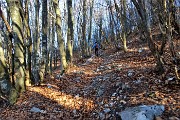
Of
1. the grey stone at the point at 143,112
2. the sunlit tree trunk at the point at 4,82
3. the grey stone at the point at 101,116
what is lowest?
the grey stone at the point at 101,116

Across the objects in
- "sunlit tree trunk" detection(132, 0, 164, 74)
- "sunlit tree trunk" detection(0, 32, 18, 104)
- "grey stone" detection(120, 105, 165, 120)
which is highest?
"sunlit tree trunk" detection(132, 0, 164, 74)

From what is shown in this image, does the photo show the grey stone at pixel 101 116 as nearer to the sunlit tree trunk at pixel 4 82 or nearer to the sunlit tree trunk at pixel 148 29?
the sunlit tree trunk at pixel 148 29

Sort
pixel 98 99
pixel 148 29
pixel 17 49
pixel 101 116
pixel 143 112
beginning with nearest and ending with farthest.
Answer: pixel 143 112
pixel 101 116
pixel 148 29
pixel 98 99
pixel 17 49

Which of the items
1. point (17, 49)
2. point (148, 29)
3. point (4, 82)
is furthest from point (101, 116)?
point (17, 49)

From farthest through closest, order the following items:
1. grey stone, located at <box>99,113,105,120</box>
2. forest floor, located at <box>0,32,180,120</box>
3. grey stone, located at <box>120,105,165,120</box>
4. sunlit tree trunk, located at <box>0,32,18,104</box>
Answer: sunlit tree trunk, located at <box>0,32,18,104</box> → grey stone, located at <box>99,113,105,120</box> → forest floor, located at <box>0,32,180,120</box> → grey stone, located at <box>120,105,165,120</box>

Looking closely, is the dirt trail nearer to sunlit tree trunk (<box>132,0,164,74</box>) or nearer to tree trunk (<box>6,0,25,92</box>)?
sunlit tree trunk (<box>132,0,164,74</box>)

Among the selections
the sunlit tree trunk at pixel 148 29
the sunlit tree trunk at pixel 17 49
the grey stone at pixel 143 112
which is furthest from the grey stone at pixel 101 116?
the sunlit tree trunk at pixel 17 49

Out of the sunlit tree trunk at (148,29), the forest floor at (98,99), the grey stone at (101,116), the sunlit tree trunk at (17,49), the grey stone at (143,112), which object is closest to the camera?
the grey stone at (143,112)

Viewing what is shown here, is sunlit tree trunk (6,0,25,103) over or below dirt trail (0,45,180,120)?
over

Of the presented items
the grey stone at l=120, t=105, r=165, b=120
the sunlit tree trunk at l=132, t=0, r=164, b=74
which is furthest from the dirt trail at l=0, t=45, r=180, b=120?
the sunlit tree trunk at l=132, t=0, r=164, b=74

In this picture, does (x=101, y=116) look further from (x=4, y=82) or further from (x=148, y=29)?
(x=4, y=82)

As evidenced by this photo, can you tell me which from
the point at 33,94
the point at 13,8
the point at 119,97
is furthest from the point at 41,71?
the point at 119,97

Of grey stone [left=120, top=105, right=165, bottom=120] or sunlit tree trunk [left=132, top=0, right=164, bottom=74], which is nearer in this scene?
grey stone [left=120, top=105, right=165, bottom=120]

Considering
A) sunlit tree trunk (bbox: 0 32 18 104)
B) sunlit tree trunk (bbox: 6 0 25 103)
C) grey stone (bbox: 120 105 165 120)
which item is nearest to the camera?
grey stone (bbox: 120 105 165 120)
